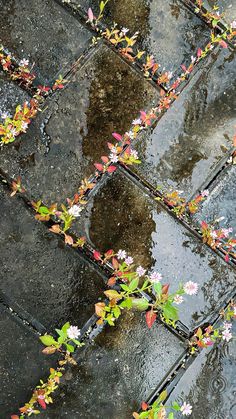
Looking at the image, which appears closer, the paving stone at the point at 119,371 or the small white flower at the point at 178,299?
the small white flower at the point at 178,299

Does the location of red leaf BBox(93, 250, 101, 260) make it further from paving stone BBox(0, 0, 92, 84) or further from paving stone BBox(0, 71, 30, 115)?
paving stone BBox(0, 0, 92, 84)

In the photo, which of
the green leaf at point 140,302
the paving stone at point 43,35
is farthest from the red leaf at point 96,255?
the paving stone at point 43,35

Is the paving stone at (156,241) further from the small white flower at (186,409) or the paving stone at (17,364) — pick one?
the paving stone at (17,364)

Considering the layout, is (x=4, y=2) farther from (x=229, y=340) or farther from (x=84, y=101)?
(x=229, y=340)

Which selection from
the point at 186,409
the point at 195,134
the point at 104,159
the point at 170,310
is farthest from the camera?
the point at 195,134

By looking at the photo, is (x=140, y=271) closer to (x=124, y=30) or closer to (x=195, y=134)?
(x=195, y=134)

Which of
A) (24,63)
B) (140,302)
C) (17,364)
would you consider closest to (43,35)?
(24,63)
